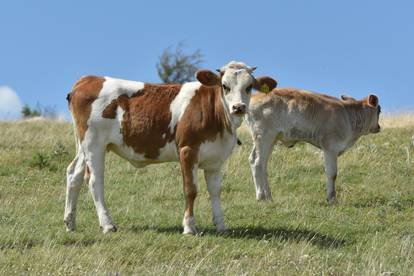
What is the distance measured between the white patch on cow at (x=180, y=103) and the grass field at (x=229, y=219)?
1.60 meters

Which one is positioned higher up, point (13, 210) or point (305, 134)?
point (305, 134)

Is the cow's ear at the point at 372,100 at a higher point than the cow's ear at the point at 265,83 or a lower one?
lower

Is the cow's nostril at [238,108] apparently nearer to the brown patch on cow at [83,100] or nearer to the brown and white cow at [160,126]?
the brown and white cow at [160,126]

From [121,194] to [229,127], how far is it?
492 centimetres

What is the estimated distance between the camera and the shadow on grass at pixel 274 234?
1120cm

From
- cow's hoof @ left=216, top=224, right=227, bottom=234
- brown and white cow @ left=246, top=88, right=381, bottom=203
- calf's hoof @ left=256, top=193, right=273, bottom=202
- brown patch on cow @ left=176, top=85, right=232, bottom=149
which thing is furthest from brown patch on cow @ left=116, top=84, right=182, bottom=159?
brown and white cow @ left=246, top=88, right=381, bottom=203

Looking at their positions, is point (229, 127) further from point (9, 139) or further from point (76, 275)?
point (9, 139)

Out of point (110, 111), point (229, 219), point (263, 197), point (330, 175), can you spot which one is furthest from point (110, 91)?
point (330, 175)

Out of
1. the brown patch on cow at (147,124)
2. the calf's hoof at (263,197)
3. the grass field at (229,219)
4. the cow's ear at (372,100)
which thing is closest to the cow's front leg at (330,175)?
the grass field at (229,219)

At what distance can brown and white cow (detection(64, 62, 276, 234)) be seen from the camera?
1138cm

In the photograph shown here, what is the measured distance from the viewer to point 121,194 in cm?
1582

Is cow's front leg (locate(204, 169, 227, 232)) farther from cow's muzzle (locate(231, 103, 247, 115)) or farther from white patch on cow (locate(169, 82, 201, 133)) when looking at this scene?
cow's muzzle (locate(231, 103, 247, 115))

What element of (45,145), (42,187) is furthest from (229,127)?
(45,145)

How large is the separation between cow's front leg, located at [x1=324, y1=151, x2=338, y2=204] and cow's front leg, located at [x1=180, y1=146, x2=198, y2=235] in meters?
→ 4.53
